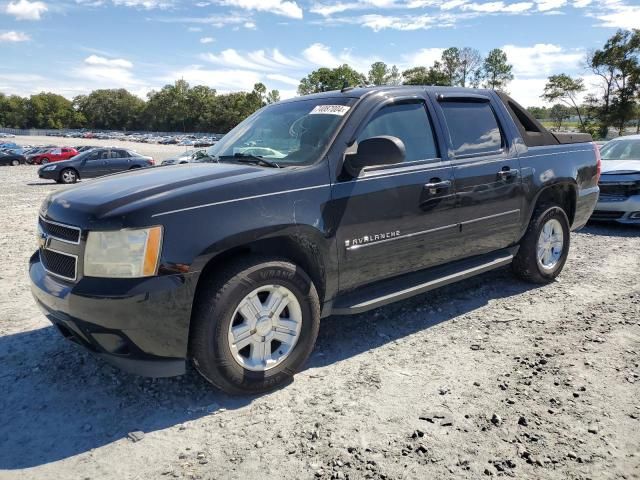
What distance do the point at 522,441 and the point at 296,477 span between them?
119 cm

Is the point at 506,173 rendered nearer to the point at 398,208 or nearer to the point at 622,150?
the point at 398,208

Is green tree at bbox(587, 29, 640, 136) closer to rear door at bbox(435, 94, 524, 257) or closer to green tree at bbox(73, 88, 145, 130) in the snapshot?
rear door at bbox(435, 94, 524, 257)

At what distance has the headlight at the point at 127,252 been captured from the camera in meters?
2.60

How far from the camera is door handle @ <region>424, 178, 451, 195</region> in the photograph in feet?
12.3

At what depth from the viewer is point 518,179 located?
4.54 metres

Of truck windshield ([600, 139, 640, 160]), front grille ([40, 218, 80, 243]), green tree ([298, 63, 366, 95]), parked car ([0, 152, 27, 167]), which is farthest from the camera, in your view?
green tree ([298, 63, 366, 95])

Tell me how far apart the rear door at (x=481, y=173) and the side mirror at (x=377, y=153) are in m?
0.91

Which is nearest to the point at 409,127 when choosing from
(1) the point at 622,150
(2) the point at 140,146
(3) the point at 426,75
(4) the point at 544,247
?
(4) the point at 544,247

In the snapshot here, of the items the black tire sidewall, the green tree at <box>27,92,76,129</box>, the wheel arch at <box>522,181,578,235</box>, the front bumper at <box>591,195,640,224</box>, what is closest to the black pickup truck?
the wheel arch at <box>522,181,578,235</box>

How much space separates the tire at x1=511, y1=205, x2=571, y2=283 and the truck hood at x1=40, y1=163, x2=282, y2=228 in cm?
296

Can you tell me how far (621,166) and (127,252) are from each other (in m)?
8.61

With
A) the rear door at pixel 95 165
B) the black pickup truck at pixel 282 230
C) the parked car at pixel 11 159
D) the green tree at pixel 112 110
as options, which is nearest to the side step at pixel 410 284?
the black pickup truck at pixel 282 230

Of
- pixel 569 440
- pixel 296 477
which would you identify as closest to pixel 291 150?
pixel 296 477

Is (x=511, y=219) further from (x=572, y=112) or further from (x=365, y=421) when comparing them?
(x=572, y=112)
